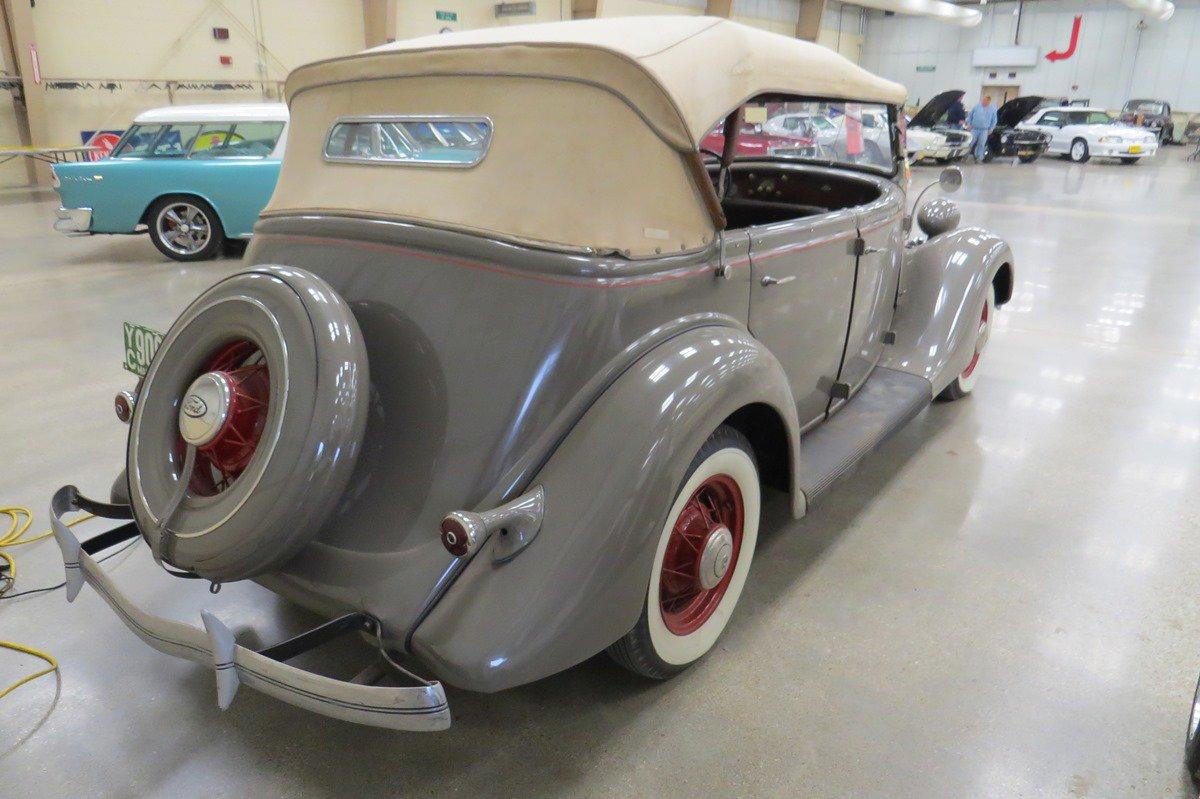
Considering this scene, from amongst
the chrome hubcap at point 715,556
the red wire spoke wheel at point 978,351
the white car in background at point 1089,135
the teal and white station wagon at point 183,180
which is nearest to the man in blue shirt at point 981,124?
Answer: the white car in background at point 1089,135

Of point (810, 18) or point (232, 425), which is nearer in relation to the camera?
point (232, 425)

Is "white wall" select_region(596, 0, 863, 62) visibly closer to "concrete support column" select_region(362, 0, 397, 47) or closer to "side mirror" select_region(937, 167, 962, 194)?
"concrete support column" select_region(362, 0, 397, 47)

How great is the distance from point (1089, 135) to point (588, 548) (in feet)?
68.6

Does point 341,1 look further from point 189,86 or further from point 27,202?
point 27,202

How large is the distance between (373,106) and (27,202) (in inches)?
475

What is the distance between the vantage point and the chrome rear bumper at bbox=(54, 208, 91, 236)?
738 centimetres

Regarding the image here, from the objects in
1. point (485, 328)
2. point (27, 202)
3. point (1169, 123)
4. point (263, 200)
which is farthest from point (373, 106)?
point (1169, 123)

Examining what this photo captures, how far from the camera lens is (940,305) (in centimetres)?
363

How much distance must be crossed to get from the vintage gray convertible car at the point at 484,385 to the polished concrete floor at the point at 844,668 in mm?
214

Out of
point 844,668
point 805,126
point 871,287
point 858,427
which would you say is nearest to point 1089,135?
point 805,126

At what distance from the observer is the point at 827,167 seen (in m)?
3.78

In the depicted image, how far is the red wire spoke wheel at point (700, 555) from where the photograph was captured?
208 centimetres

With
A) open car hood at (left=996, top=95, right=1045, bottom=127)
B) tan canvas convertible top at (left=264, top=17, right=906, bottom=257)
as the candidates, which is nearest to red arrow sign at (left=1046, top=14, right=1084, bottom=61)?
open car hood at (left=996, top=95, right=1045, bottom=127)

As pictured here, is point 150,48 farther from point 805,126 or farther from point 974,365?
point 974,365
